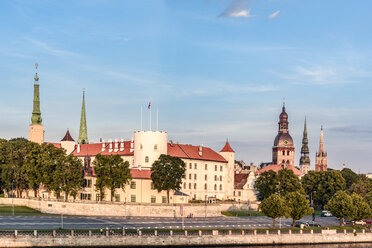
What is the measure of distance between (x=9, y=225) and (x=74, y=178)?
37.1 meters

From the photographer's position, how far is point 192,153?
6363 inches

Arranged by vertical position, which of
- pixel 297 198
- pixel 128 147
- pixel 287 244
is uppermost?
pixel 128 147

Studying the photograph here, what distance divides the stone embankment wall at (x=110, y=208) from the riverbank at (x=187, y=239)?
34.4 metres

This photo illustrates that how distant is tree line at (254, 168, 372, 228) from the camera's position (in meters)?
98.9

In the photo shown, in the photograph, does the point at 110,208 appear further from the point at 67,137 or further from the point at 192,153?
the point at 67,137

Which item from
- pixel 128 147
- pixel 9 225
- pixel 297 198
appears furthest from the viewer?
pixel 128 147

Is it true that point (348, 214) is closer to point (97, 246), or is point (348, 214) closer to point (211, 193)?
point (97, 246)

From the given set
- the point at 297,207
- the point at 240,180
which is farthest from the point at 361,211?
the point at 240,180

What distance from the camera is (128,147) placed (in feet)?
524

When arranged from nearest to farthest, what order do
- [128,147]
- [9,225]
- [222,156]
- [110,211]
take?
[9,225] → [110,211] → [128,147] → [222,156]

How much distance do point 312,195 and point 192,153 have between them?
33.4 m

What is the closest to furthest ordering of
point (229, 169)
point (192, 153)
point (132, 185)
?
point (132, 185)
point (192, 153)
point (229, 169)

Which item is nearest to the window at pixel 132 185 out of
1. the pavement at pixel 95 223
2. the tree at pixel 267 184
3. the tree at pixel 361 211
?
the pavement at pixel 95 223

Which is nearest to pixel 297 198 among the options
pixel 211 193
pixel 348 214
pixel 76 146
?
pixel 348 214
